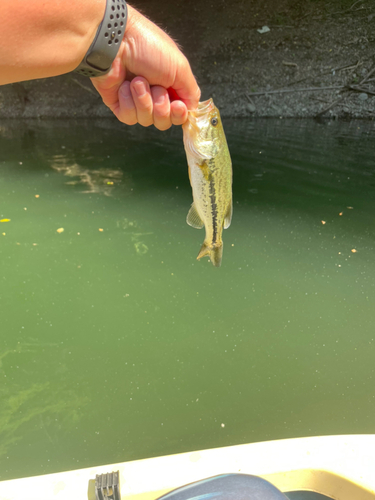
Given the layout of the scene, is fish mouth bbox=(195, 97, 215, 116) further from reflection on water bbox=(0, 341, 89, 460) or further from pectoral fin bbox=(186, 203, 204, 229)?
reflection on water bbox=(0, 341, 89, 460)

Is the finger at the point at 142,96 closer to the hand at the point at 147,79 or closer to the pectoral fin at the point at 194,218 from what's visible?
the hand at the point at 147,79

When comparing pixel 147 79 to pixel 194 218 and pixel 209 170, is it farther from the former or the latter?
pixel 194 218

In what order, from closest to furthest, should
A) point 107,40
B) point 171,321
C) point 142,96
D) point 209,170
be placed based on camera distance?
point 107,40, point 142,96, point 209,170, point 171,321

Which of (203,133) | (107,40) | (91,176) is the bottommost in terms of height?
(91,176)

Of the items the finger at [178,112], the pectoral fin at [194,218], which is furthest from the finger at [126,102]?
the pectoral fin at [194,218]

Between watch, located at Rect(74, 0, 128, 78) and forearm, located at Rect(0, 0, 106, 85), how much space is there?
19 millimetres

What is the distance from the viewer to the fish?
1.23 metres

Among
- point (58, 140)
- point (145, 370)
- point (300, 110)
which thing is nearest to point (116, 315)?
point (145, 370)

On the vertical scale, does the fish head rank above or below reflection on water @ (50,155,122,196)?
above

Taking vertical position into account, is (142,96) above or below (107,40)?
below

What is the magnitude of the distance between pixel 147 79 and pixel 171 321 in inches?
63.1

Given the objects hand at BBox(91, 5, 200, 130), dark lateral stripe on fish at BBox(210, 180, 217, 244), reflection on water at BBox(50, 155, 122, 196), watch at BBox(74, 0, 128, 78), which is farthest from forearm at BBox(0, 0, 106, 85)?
reflection on water at BBox(50, 155, 122, 196)

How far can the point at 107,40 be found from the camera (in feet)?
3.14

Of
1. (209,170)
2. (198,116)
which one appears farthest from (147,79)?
(209,170)
